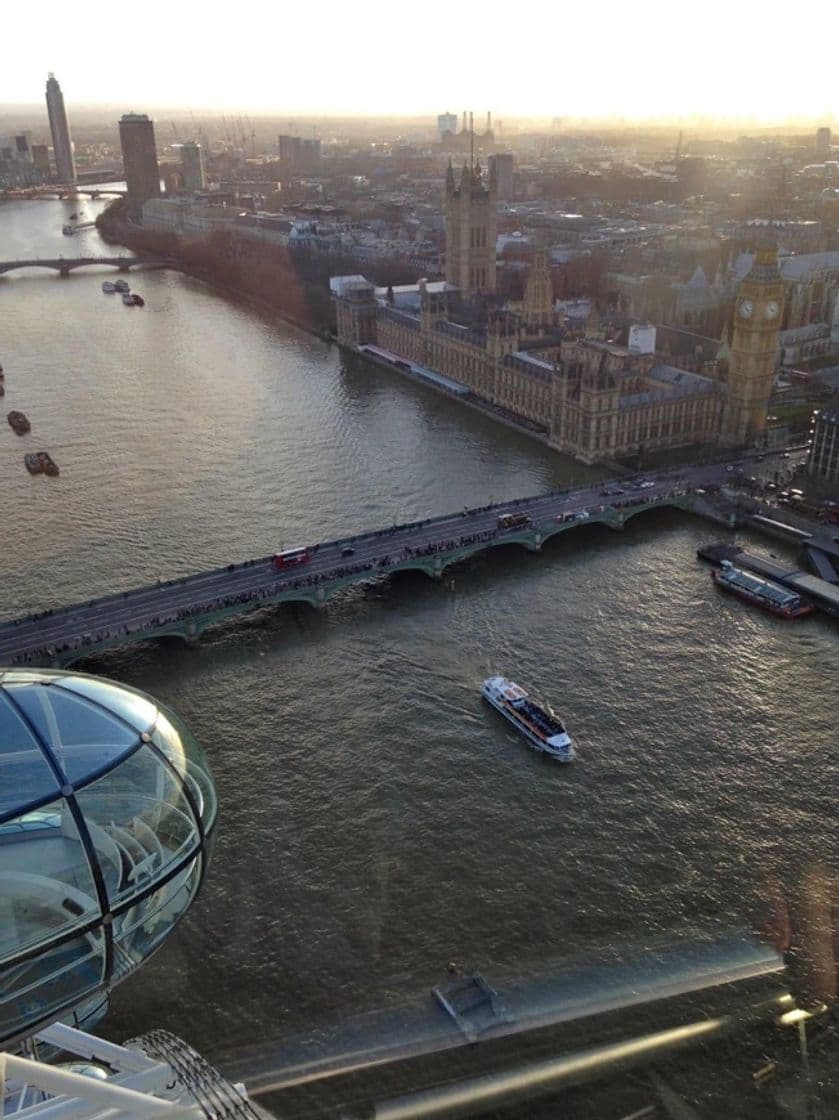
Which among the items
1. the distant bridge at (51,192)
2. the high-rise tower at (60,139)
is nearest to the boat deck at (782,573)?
the distant bridge at (51,192)

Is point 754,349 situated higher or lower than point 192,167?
lower

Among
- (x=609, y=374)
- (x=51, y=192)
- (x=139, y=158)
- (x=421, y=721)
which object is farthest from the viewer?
(x=51, y=192)

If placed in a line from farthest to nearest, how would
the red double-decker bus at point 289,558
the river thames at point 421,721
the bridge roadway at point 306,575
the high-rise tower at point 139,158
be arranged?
the high-rise tower at point 139,158
the red double-decker bus at point 289,558
the bridge roadway at point 306,575
the river thames at point 421,721

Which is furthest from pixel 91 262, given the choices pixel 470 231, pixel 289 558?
pixel 289 558

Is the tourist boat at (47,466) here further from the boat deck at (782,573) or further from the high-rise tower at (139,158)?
the high-rise tower at (139,158)

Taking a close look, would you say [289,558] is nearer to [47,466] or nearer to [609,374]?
[47,466]

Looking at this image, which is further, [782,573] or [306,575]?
[782,573]

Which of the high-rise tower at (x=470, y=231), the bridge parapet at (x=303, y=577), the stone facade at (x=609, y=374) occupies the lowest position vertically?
the bridge parapet at (x=303, y=577)

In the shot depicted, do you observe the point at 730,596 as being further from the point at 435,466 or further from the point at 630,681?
the point at 435,466
